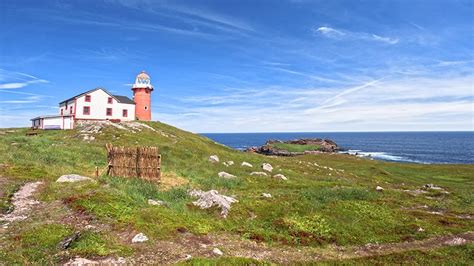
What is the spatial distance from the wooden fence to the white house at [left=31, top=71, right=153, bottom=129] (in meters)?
47.8

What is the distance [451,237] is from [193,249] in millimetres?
15277

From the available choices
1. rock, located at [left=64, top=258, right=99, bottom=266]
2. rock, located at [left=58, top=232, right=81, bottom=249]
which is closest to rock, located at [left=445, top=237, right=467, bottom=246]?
rock, located at [left=64, top=258, right=99, bottom=266]

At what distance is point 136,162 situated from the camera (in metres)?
31.0

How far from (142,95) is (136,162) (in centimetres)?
Result: 5863

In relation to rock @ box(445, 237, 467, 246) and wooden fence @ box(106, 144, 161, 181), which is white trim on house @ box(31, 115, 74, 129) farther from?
rock @ box(445, 237, 467, 246)

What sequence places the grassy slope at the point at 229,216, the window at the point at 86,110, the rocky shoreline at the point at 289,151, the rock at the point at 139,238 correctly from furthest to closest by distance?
the rocky shoreline at the point at 289,151 < the window at the point at 86,110 < the rock at the point at 139,238 < the grassy slope at the point at 229,216

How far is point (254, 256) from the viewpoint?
603 inches

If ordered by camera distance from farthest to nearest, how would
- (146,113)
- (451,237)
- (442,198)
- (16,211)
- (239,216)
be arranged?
(146,113), (442,198), (239,216), (451,237), (16,211)

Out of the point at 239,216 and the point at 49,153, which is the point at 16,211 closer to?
the point at 239,216

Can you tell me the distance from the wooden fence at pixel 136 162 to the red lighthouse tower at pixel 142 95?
187 feet

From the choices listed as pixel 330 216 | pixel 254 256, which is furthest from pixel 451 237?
pixel 254 256

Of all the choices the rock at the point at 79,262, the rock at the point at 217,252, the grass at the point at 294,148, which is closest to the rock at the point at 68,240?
the rock at the point at 79,262

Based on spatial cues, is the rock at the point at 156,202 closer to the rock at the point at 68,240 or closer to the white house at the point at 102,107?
the rock at the point at 68,240

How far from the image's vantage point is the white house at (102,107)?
235 feet
